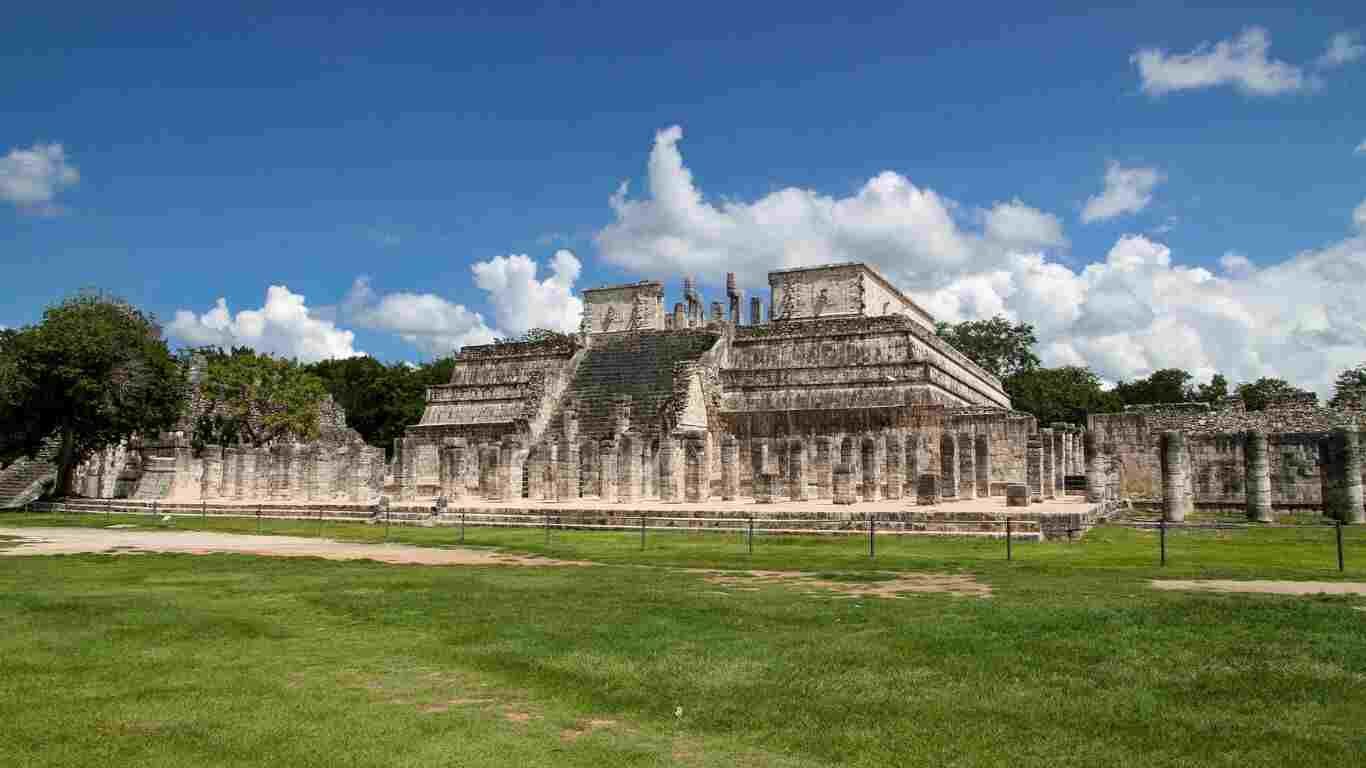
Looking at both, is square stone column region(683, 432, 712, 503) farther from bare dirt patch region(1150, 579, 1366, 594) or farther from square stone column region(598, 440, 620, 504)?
bare dirt patch region(1150, 579, 1366, 594)

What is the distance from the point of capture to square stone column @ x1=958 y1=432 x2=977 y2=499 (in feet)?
96.3

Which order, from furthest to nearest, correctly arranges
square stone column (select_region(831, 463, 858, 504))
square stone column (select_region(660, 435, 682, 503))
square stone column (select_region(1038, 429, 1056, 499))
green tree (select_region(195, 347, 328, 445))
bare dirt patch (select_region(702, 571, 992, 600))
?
green tree (select_region(195, 347, 328, 445))
square stone column (select_region(1038, 429, 1056, 499))
square stone column (select_region(660, 435, 682, 503))
square stone column (select_region(831, 463, 858, 504))
bare dirt patch (select_region(702, 571, 992, 600))

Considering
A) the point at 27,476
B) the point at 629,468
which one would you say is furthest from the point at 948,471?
the point at 27,476

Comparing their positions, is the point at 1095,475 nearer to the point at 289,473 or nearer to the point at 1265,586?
the point at 1265,586

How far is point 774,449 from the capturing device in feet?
105

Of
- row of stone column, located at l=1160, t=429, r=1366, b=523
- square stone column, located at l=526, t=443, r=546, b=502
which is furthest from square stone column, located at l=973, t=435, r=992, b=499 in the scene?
square stone column, located at l=526, t=443, r=546, b=502

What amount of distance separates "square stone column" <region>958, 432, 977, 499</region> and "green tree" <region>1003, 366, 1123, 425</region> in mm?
32229

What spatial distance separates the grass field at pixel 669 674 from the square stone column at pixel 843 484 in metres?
13.4

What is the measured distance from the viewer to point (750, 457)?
33.9 meters

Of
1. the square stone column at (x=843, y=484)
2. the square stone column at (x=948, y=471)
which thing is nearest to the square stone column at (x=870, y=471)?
the square stone column at (x=948, y=471)

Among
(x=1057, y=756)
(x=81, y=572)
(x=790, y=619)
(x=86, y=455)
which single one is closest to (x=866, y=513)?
(x=790, y=619)

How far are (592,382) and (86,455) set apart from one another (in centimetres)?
1889

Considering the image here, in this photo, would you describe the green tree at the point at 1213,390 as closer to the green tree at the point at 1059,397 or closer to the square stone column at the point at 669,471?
the green tree at the point at 1059,397

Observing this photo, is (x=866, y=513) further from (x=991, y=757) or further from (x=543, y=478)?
(x=991, y=757)
